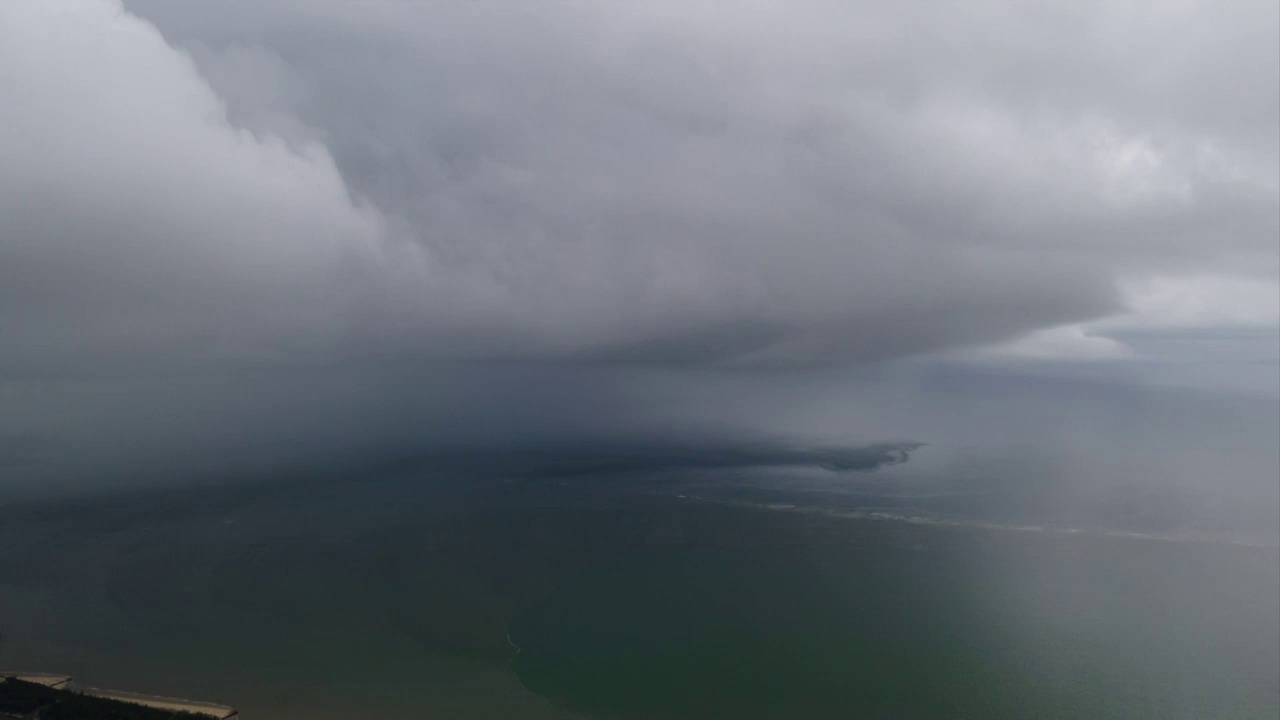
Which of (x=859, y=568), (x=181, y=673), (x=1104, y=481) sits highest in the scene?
(x=1104, y=481)

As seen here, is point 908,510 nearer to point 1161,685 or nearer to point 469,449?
point 1161,685

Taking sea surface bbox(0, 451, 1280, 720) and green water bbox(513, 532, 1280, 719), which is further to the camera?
sea surface bbox(0, 451, 1280, 720)

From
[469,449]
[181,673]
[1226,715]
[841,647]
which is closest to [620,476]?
[469,449]

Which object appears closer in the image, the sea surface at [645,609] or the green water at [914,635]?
the green water at [914,635]

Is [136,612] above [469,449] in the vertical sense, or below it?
below

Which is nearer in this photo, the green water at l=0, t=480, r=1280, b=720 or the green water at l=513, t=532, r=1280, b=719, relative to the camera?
the green water at l=513, t=532, r=1280, b=719

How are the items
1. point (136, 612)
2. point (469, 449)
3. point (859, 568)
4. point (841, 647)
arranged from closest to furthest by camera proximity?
point (841, 647)
point (136, 612)
point (859, 568)
point (469, 449)

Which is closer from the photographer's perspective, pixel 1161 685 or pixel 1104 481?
pixel 1161 685

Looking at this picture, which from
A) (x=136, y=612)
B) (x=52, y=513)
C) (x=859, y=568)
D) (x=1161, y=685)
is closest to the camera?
(x=1161, y=685)
